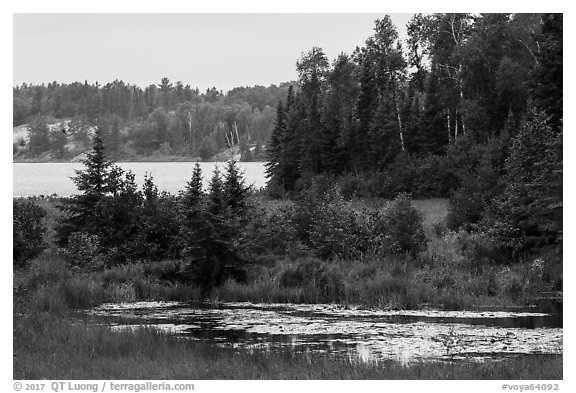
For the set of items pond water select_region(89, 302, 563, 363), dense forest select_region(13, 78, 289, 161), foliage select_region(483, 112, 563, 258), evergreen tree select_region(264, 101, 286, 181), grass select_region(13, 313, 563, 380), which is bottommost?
pond water select_region(89, 302, 563, 363)

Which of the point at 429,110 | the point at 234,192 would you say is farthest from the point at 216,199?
the point at 429,110

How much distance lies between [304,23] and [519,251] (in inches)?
1455

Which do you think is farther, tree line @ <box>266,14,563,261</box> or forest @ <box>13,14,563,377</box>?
tree line @ <box>266,14,563,261</box>

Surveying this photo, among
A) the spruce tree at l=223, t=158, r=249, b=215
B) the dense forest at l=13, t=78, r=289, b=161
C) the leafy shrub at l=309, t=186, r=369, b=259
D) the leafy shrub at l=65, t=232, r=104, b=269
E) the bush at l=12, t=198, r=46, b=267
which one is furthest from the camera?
the dense forest at l=13, t=78, r=289, b=161

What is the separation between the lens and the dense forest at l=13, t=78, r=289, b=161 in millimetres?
151125

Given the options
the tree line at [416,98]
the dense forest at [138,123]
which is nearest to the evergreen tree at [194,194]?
the tree line at [416,98]

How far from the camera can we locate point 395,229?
31.2 metres

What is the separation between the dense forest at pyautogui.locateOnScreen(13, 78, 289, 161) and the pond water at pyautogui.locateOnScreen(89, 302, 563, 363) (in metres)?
118

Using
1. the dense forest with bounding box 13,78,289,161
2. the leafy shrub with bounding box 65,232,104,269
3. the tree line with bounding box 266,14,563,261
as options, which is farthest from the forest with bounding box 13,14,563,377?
the dense forest with bounding box 13,78,289,161

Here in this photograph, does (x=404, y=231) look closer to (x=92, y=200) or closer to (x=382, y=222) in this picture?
(x=382, y=222)

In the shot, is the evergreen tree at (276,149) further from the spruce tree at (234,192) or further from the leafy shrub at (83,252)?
the leafy shrub at (83,252)

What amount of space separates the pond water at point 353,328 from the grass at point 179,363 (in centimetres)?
120

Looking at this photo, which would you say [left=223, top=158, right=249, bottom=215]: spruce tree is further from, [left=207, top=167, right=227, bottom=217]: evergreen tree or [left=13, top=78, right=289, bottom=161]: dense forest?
[left=13, top=78, right=289, bottom=161]: dense forest

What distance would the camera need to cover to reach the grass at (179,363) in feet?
47.1
